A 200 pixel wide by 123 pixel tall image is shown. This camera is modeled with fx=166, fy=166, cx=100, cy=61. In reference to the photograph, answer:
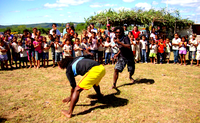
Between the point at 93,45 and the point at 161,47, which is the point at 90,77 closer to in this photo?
the point at 93,45

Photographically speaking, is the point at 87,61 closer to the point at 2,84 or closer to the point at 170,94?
the point at 170,94

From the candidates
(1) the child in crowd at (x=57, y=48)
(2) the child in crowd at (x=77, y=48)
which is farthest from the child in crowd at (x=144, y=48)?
(1) the child in crowd at (x=57, y=48)

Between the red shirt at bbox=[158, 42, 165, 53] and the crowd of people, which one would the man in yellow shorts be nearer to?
the crowd of people

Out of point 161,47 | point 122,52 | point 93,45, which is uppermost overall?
point 93,45

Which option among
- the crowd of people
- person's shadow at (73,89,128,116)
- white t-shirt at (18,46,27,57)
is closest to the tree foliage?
the crowd of people

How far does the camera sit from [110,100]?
4.82 metres

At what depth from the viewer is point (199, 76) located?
23.4ft

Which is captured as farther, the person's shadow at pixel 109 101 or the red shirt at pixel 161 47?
the red shirt at pixel 161 47

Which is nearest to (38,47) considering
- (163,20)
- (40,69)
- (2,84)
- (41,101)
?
(40,69)

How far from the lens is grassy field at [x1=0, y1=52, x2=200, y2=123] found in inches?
155

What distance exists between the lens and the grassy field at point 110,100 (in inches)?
155

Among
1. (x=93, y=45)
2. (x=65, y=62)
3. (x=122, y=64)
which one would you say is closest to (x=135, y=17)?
(x=93, y=45)

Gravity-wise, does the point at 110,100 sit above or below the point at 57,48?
below

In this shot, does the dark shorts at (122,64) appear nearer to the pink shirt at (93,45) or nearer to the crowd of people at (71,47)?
the crowd of people at (71,47)
